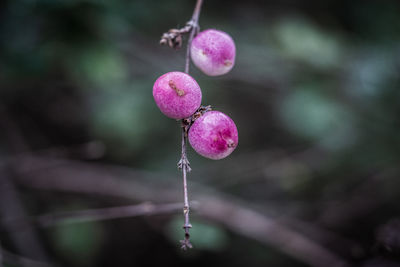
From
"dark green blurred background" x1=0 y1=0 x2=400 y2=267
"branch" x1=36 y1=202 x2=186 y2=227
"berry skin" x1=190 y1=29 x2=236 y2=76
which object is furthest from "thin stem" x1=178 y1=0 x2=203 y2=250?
"dark green blurred background" x1=0 y1=0 x2=400 y2=267

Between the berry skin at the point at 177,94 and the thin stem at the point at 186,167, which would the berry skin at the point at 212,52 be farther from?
the berry skin at the point at 177,94

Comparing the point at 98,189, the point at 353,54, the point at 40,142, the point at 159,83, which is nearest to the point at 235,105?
the point at 353,54

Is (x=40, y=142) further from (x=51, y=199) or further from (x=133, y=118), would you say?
(x=133, y=118)

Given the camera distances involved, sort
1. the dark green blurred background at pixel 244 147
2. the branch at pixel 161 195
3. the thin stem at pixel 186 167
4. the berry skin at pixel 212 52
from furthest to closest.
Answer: the dark green blurred background at pixel 244 147, the branch at pixel 161 195, the berry skin at pixel 212 52, the thin stem at pixel 186 167

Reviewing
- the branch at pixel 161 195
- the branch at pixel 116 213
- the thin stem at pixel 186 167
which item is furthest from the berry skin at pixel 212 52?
the branch at pixel 161 195

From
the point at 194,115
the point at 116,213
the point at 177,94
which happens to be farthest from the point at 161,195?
the point at 177,94

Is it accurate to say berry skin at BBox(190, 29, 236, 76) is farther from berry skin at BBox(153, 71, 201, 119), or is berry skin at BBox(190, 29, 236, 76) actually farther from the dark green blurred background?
the dark green blurred background

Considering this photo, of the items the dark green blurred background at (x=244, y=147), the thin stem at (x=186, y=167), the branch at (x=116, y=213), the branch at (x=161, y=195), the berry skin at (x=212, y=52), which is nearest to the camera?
the thin stem at (x=186, y=167)

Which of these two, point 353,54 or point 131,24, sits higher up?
Answer: point 353,54
